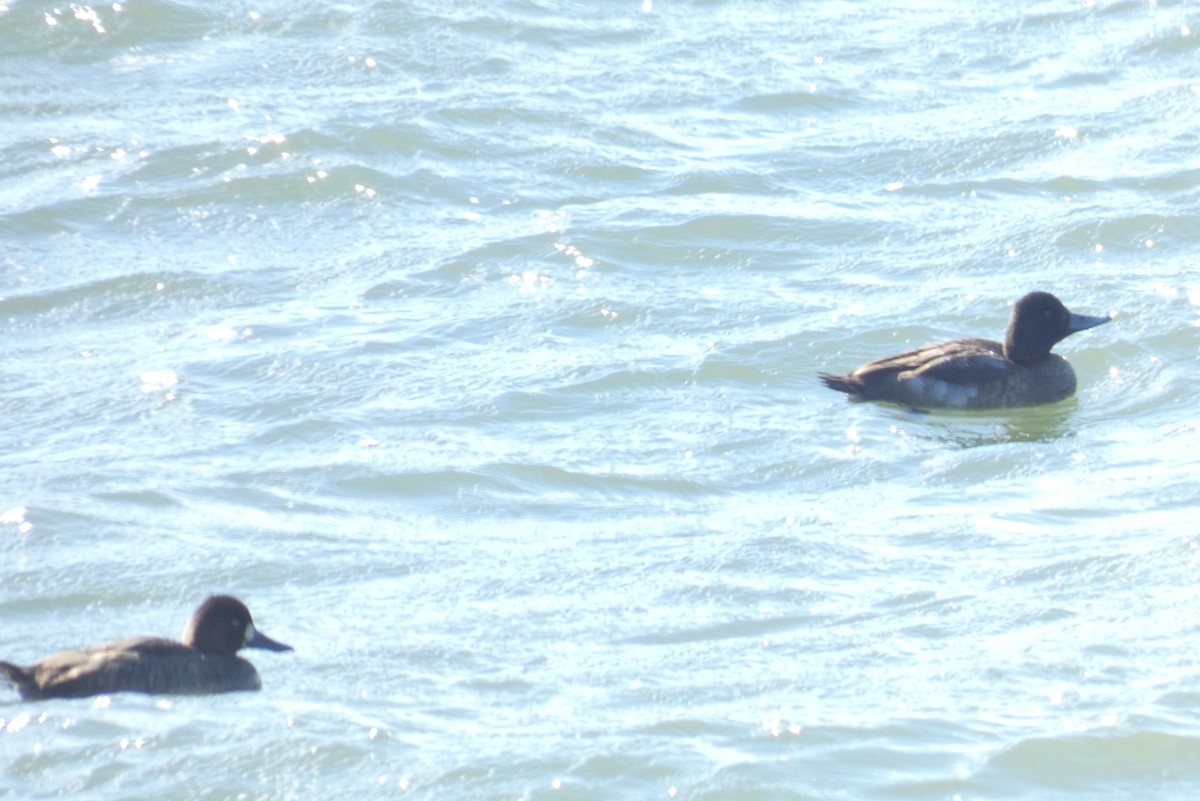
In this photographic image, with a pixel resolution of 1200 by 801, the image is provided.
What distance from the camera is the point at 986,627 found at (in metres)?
7.89

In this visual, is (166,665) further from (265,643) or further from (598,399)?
(598,399)

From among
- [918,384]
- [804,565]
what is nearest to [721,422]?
[918,384]

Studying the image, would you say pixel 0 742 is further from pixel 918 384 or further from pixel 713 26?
pixel 713 26

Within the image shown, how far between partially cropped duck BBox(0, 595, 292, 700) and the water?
0.11 m

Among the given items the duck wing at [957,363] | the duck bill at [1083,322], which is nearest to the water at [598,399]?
the duck bill at [1083,322]

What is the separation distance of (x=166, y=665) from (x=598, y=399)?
379 centimetres

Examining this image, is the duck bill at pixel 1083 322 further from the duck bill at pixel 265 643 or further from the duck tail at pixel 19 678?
the duck tail at pixel 19 678

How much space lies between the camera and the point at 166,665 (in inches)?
300

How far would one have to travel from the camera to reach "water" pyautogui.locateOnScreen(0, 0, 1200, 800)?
23.4 ft

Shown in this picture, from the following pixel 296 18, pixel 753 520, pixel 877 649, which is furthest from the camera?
pixel 296 18

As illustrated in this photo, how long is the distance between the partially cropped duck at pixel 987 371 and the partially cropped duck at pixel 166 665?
4.22 meters

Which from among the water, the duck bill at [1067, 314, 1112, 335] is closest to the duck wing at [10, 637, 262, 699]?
the water

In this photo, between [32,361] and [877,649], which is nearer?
[877,649]

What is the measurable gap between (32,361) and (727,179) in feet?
16.8
